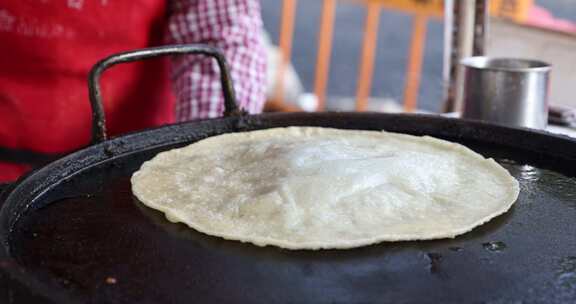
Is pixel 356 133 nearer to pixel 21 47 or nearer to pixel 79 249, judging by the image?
pixel 79 249

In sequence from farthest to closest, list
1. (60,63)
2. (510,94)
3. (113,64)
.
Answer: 1. (60,63)
2. (510,94)
3. (113,64)

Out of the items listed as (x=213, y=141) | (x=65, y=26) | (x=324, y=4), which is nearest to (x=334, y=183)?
(x=213, y=141)

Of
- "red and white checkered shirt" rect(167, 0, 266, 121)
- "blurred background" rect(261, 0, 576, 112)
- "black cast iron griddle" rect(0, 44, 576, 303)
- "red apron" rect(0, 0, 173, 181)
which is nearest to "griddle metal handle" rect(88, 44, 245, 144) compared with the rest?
"black cast iron griddle" rect(0, 44, 576, 303)

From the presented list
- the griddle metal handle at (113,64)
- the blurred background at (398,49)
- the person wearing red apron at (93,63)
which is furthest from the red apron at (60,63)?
the blurred background at (398,49)

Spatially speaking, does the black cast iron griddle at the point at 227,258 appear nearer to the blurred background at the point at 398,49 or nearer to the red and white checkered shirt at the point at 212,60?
the red and white checkered shirt at the point at 212,60

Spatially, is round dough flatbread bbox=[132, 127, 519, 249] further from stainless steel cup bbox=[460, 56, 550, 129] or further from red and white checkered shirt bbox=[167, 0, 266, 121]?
red and white checkered shirt bbox=[167, 0, 266, 121]

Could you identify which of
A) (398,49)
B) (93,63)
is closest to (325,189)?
(93,63)

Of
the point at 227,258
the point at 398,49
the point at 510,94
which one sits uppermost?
the point at 510,94

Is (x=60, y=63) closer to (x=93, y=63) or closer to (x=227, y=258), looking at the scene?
(x=93, y=63)
